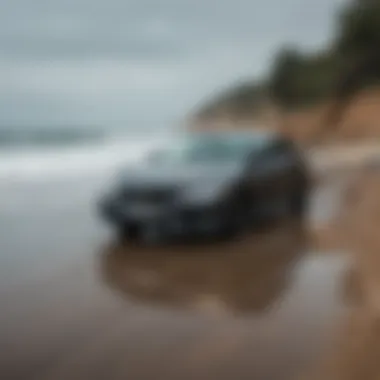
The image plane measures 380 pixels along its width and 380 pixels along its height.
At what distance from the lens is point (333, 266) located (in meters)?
5.79

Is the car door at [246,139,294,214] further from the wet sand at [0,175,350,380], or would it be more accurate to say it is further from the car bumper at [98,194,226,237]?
the car bumper at [98,194,226,237]

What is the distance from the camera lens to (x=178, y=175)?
7352mm

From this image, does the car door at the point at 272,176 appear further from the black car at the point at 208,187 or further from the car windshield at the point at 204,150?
the car windshield at the point at 204,150

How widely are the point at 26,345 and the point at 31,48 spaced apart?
3543 mm

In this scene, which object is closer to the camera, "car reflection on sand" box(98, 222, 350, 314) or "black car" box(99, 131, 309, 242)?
"car reflection on sand" box(98, 222, 350, 314)

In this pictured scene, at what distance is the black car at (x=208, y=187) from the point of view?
274 inches

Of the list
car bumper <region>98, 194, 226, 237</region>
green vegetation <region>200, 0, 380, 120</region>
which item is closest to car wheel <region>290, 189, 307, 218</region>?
green vegetation <region>200, 0, 380, 120</region>

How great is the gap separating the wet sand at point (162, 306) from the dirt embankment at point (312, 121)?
133 centimetres

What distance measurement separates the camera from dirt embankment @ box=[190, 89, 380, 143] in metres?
7.81

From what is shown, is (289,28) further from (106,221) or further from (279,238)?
(106,221)

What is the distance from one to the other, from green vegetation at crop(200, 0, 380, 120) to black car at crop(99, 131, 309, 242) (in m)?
0.42

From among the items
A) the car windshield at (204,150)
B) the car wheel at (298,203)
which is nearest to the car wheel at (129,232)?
the car windshield at (204,150)

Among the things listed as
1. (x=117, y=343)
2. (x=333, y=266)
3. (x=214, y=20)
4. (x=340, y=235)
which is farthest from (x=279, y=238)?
(x=117, y=343)

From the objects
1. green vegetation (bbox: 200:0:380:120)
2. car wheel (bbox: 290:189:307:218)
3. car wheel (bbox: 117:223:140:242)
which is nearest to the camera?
car wheel (bbox: 117:223:140:242)
